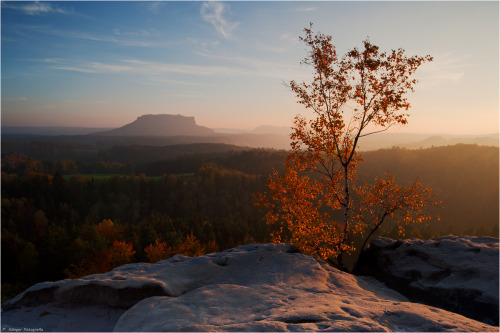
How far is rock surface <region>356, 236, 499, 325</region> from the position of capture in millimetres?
12841

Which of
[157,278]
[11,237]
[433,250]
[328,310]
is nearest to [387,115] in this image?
[433,250]

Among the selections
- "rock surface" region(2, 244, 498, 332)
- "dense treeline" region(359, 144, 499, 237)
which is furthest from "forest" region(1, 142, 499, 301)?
"rock surface" region(2, 244, 498, 332)

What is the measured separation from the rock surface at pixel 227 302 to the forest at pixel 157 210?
109 ft

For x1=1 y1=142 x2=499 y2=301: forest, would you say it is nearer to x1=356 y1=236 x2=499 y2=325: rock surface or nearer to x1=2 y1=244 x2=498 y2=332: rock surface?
x1=2 y1=244 x2=498 y2=332: rock surface

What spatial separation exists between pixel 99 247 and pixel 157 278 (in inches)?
1669

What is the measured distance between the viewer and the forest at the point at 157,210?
4703 cm

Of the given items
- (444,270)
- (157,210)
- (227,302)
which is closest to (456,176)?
(157,210)

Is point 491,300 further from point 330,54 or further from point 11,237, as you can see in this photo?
point 11,237

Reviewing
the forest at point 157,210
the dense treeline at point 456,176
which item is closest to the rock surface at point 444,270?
the forest at point 157,210

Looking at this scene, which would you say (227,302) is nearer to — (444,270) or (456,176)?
(444,270)

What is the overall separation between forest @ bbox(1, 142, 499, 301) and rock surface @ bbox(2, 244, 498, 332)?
33117 millimetres

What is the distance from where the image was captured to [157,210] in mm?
133125

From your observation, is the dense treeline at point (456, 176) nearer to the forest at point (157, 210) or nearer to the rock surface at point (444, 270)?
the forest at point (157, 210)

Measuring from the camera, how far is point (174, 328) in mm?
7887
